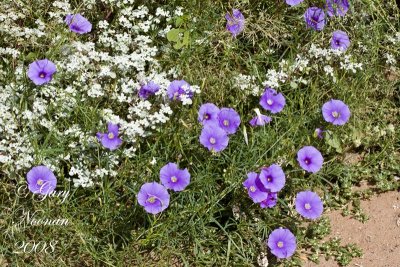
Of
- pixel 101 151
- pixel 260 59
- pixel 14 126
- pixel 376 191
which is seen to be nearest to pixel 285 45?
pixel 260 59

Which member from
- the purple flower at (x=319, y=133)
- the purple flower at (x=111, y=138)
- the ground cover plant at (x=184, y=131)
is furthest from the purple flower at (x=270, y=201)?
the purple flower at (x=111, y=138)

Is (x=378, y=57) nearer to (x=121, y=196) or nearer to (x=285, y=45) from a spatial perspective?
(x=285, y=45)

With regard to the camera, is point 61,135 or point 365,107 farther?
point 365,107

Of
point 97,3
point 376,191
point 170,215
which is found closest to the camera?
point 170,215

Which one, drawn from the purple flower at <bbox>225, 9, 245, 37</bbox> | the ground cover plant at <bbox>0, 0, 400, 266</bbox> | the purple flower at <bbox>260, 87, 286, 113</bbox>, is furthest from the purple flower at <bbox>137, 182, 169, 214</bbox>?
the purple flower at <bbox>225, 9, 245, 37</bbox>

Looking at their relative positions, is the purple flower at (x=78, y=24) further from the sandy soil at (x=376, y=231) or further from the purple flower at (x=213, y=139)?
the sandy soil at (x=376, y=231)

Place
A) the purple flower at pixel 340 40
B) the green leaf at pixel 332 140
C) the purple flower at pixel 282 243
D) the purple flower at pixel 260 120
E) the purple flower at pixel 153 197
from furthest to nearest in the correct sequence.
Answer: the purple flower at pixel 340 40, the green leaf at pixel 332 140, the purple flower at pixel 260 120, the purple flower at pixel 282 243, the purple flower at pixel 153 197

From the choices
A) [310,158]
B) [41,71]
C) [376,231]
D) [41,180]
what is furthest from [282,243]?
[41,71]
